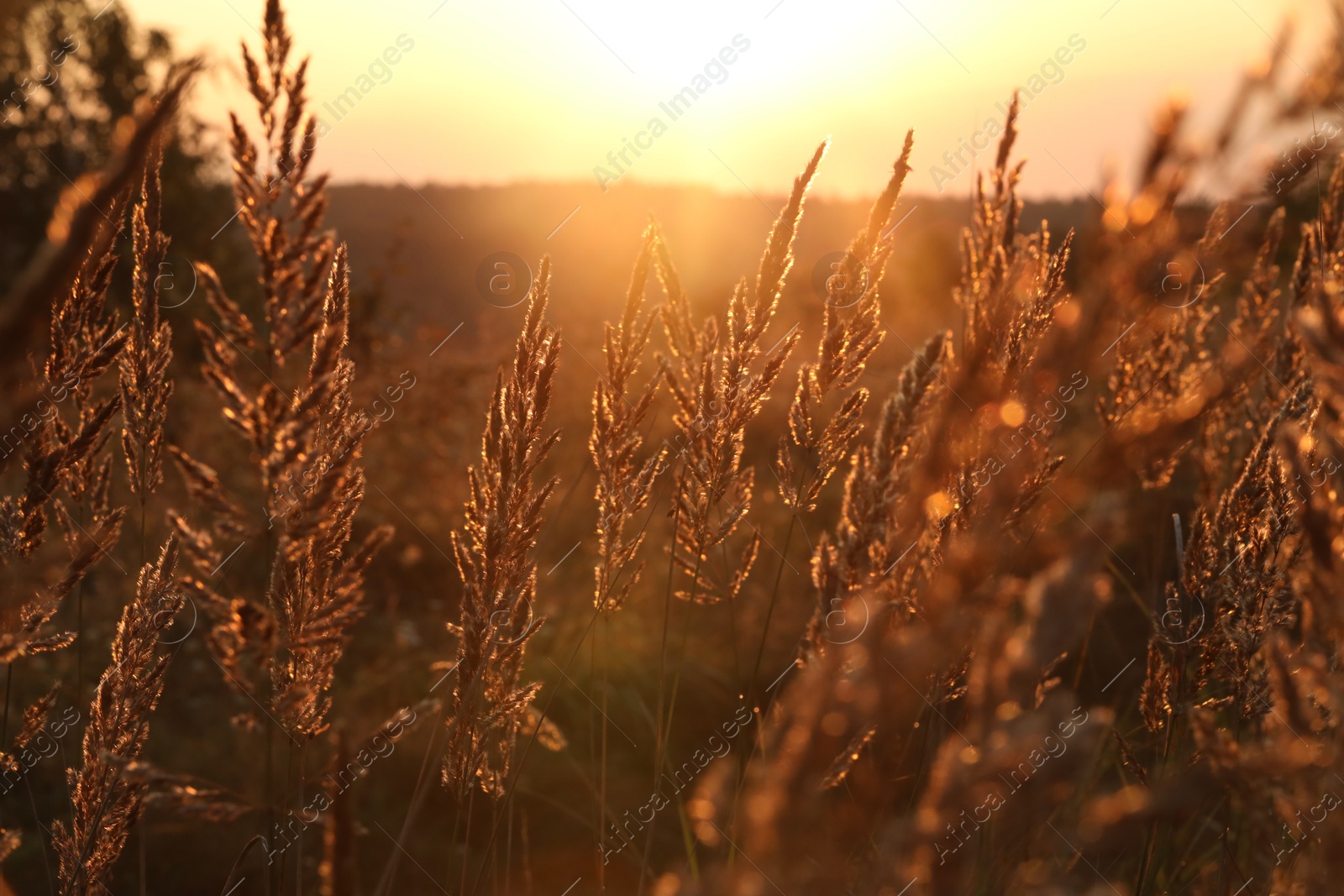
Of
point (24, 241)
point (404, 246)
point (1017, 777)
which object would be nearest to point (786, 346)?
point (1017, 777)

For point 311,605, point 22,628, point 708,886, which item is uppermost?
point 708,886

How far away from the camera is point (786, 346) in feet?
6.52

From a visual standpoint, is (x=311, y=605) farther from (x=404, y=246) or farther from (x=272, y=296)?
(x=404, y=246)

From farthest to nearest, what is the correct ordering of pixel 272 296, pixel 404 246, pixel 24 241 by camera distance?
pixel 24 241 → pixel 404 246 → pixel 272 296

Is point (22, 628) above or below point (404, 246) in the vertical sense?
below

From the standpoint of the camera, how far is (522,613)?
6.44 ft

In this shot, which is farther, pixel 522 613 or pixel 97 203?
pixel 522 613

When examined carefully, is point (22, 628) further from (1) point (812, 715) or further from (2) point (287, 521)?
(1) point (812, 715)

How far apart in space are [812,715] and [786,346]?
1361 millimetres

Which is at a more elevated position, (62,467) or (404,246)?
(404,246)

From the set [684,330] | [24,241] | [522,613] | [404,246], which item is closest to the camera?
[522,613]

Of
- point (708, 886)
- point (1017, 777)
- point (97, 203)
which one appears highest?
point (97, 203)

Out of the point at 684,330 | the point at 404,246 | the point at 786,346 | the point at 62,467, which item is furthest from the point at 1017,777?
the point at 404,246

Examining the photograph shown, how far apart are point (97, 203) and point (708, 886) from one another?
2.38 feet
